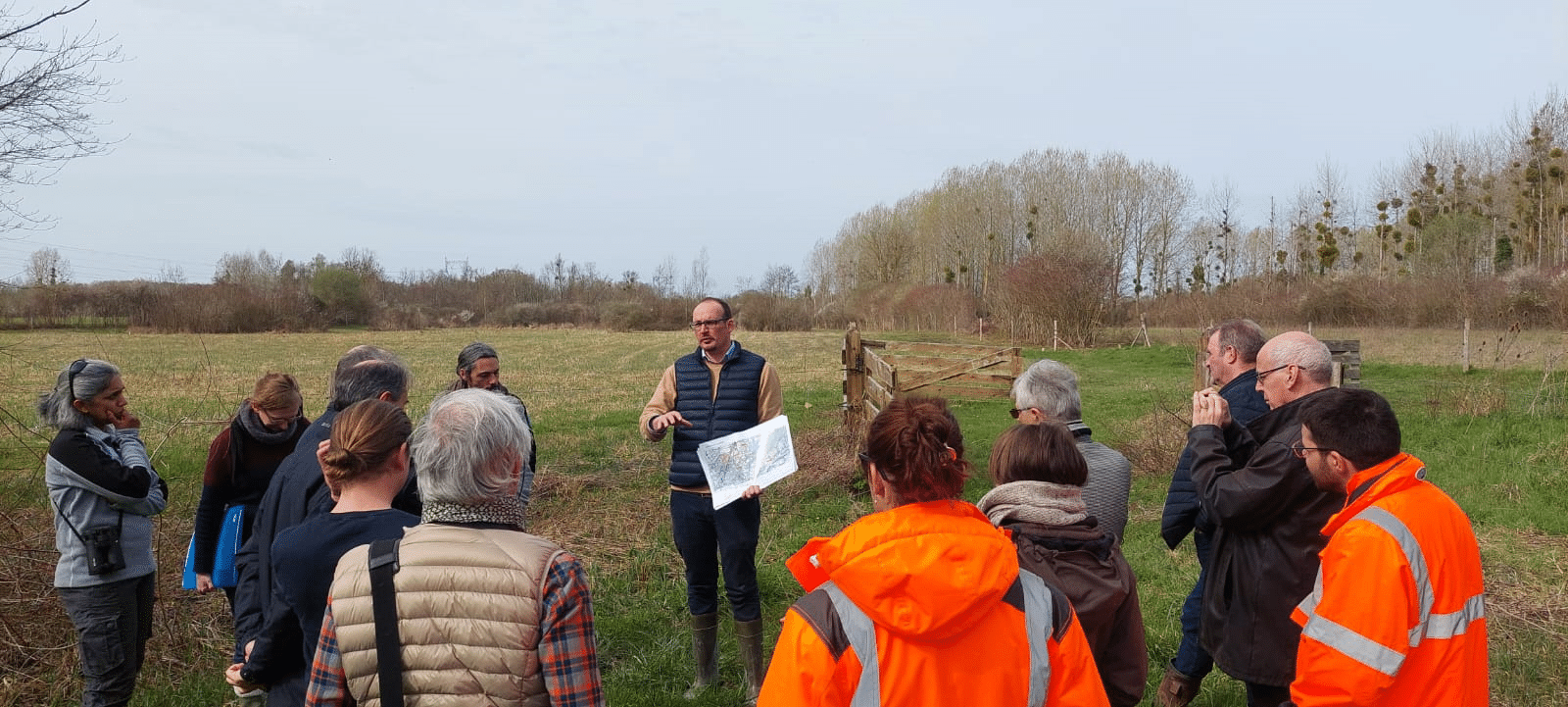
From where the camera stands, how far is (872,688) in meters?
1.73

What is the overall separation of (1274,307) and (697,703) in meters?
39.2

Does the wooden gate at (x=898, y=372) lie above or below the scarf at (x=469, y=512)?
below

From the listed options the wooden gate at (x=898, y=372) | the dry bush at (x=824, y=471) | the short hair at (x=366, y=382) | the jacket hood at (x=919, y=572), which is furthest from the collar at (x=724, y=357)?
the wooden gate at (x=898, y=372)

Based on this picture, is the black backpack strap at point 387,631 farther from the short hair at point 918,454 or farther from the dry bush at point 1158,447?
the dry bush at point 1158,447

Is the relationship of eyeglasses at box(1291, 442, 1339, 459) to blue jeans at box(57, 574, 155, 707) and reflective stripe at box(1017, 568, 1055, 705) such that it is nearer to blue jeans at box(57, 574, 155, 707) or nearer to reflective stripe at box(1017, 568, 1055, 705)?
reflective stripe at box(1017, 568, 1055, 705)

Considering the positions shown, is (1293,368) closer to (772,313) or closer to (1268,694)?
(1268,694)

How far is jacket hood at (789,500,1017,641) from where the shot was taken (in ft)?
5.59

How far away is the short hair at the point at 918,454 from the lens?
1.94m

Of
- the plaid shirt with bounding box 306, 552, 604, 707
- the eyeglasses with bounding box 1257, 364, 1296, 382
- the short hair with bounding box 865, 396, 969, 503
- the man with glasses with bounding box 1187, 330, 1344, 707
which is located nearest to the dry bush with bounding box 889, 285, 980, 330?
the eyeglasses with bounding box 1257, 364, 1296, 382

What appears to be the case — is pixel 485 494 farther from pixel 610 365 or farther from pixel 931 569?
pixel 610 365

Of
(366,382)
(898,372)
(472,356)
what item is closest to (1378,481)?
(366,382)

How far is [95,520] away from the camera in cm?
381

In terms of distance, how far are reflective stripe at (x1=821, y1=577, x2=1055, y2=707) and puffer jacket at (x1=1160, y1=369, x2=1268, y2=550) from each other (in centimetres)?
217

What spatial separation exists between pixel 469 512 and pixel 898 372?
9.38 metres
